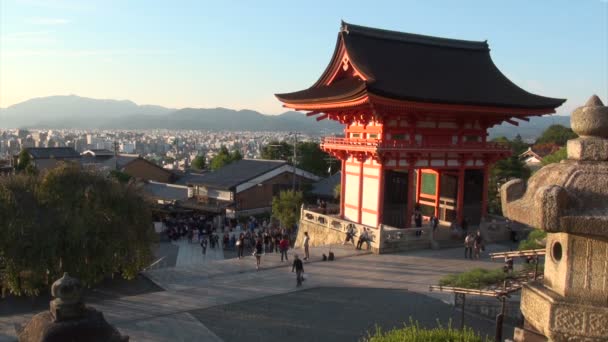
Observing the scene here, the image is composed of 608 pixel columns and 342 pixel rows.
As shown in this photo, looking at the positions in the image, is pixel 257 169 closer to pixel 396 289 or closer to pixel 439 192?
pixel 439 192

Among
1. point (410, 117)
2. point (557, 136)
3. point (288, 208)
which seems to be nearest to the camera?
point (410, 117)

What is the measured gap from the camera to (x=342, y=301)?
1441 centimetres

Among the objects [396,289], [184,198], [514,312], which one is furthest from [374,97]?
[184,198]

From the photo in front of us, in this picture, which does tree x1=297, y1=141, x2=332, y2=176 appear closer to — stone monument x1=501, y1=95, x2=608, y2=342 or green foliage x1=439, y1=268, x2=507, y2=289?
green foliage x1=439, y1=268, x2=507, y2=289

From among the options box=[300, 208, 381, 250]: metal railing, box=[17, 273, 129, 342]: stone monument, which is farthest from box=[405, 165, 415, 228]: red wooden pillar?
box=[17, 273, 129, 342]: stone monument

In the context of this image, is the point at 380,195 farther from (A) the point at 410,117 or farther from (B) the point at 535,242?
(B) the point at 535,242

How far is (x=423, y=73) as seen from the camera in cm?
2462

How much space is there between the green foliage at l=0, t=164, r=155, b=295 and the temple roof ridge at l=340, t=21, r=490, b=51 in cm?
1460

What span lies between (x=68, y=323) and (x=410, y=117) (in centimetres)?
1984

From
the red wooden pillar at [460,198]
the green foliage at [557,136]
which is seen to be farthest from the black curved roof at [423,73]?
the green foliage at [557,136]

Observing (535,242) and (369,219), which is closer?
(535,242)

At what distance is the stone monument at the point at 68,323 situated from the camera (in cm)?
443

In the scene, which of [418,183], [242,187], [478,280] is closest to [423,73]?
[418,183]

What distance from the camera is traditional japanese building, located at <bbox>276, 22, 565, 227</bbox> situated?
21.9 meters
